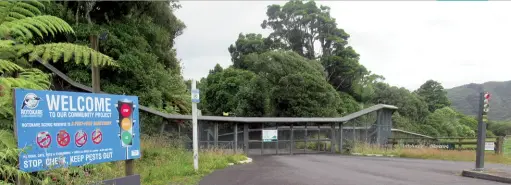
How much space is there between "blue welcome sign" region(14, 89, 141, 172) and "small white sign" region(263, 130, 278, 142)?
18.5 m

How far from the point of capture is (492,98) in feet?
51.5

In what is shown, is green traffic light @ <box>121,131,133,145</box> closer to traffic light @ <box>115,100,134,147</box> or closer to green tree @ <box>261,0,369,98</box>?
traffic light @ <box>115,100,134,147</box>

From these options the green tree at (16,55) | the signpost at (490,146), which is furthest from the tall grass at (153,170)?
the signpost at (490,146)

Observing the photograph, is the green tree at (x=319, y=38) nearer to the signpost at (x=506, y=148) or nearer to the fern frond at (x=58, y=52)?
the signpost at (x=506, y=148)

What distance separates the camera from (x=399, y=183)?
32.0 feet

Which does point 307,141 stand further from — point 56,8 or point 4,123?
point 4,123

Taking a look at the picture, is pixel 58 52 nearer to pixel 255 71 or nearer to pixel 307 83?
pixel 307 83

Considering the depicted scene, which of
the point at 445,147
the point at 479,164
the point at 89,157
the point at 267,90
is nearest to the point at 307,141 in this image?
the point at 445,147

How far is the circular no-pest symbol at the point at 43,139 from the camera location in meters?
5.07

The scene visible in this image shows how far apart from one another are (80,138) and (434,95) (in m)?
56.0

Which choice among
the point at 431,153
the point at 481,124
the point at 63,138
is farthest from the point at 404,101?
the point at 63,138

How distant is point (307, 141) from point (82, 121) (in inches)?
885

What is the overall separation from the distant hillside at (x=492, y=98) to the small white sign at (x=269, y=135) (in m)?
11.5

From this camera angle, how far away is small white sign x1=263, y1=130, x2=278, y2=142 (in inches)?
985
